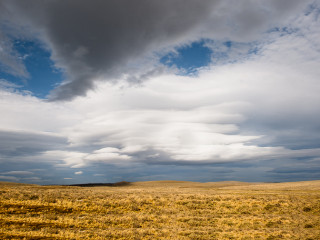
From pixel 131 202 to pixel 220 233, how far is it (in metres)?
12.6

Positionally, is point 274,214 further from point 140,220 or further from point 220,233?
point 140,220

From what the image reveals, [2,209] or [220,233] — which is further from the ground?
[2,209]

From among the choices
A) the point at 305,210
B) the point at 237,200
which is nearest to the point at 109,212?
the point at 237,200

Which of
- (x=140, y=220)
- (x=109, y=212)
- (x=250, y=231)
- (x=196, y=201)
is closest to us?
(x=250, y=231)

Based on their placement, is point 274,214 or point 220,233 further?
point 274,214

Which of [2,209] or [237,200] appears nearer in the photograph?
[2,209]

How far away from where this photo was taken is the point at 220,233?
16.3 m

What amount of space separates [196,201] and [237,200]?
5131mm

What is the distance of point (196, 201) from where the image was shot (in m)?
28.2

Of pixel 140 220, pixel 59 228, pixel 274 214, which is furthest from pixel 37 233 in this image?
pixel 274 214

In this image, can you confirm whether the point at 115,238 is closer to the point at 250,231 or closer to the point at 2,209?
the point at 250,231

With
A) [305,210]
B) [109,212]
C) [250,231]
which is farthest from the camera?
[305,210]

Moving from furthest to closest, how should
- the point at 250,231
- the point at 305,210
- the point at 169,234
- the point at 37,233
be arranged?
the point at 305,210, the point at 250,231, the point at 169,234, the point at 37,233

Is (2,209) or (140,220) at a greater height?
(2,209)
